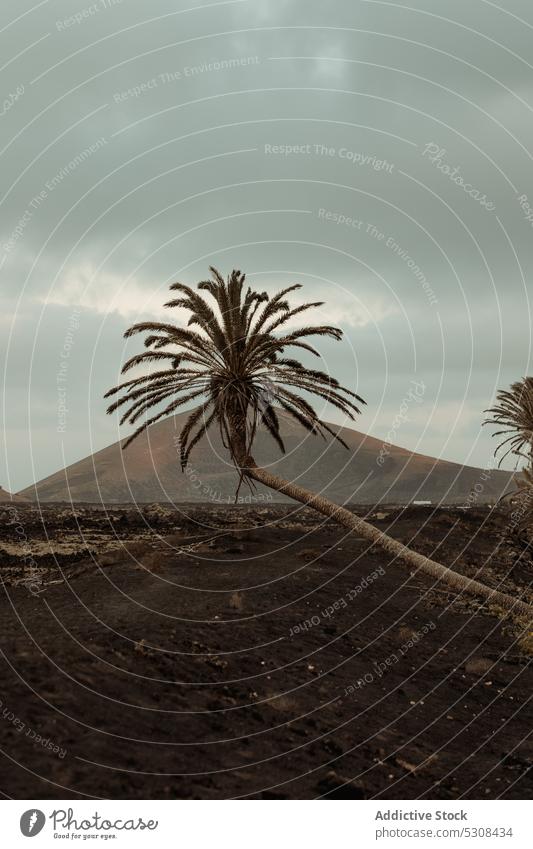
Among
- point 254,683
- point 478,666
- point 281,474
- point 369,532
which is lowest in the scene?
point 478,666

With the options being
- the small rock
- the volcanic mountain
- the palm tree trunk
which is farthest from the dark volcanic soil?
the volcanic mountain

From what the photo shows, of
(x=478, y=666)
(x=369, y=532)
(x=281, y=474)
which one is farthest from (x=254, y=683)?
(x=281, y=474)

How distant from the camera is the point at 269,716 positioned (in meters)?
11.2

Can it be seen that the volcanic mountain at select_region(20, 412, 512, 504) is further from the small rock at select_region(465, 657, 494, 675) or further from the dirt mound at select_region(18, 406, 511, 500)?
the small rock at select_region(465, 657, 494, 675)

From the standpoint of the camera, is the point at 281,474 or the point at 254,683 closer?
the point at 254,683

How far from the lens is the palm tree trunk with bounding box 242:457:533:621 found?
1830 cm

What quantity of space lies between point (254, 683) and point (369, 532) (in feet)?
23.0

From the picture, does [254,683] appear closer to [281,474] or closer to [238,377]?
[238,377]

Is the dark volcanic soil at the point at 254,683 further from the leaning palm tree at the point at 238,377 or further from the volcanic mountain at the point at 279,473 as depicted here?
the volcanic mountain at the point at 279,473

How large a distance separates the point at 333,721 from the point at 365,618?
6425 millimetres

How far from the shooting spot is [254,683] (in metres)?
12.2

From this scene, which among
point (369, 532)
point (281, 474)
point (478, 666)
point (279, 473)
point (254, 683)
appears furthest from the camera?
point (281, 474)

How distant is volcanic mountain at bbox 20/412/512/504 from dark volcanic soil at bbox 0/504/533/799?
10967 centimetres

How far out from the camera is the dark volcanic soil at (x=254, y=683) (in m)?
9.27
